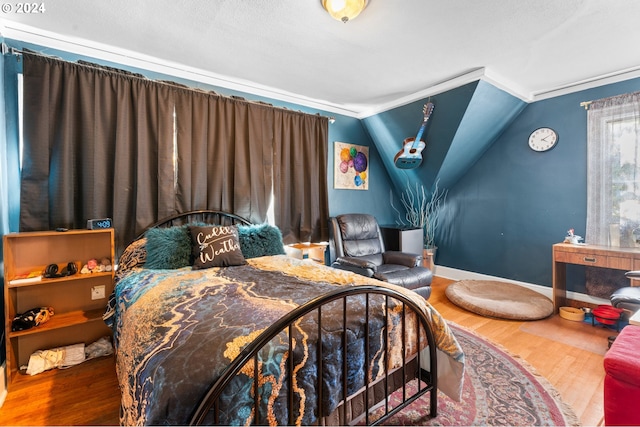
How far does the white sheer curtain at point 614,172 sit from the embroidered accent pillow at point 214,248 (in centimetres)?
364

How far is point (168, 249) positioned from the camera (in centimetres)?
218

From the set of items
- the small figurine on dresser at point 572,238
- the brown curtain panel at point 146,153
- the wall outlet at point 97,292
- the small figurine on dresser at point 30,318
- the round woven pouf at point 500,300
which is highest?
the brown curtain panel at point 146,153

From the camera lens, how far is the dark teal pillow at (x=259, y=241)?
2570mm

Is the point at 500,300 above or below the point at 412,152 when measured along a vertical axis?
below

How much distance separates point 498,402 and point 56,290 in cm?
319

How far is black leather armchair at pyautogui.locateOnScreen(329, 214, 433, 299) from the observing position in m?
2.83

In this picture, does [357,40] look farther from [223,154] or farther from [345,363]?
[345,363]

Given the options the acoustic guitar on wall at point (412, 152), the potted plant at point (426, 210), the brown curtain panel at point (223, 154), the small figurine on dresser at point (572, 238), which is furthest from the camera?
the potted plant at point (426, 210)

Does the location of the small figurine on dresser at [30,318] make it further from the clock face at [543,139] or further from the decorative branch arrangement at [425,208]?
the clock face at [543,139]

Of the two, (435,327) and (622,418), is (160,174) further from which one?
(622,418)

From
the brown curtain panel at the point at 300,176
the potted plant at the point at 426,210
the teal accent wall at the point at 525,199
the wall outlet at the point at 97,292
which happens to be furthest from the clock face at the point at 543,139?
the wall outlet at the point at 97,292

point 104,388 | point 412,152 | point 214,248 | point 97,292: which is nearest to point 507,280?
point 412,152

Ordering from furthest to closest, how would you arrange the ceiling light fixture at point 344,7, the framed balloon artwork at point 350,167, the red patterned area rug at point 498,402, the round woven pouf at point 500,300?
the framed balloon artwork at point 350,167 < the round woven pouf at point 500,300 < the ceiling light fixture at point 344,7 < the red patterned area rug at point 498,402

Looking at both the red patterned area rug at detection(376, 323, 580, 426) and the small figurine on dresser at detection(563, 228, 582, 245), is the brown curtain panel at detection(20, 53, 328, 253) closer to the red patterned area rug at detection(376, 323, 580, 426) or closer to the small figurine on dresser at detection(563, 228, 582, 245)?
the red patterned area rug at detection(376, 323, 580, 426)
